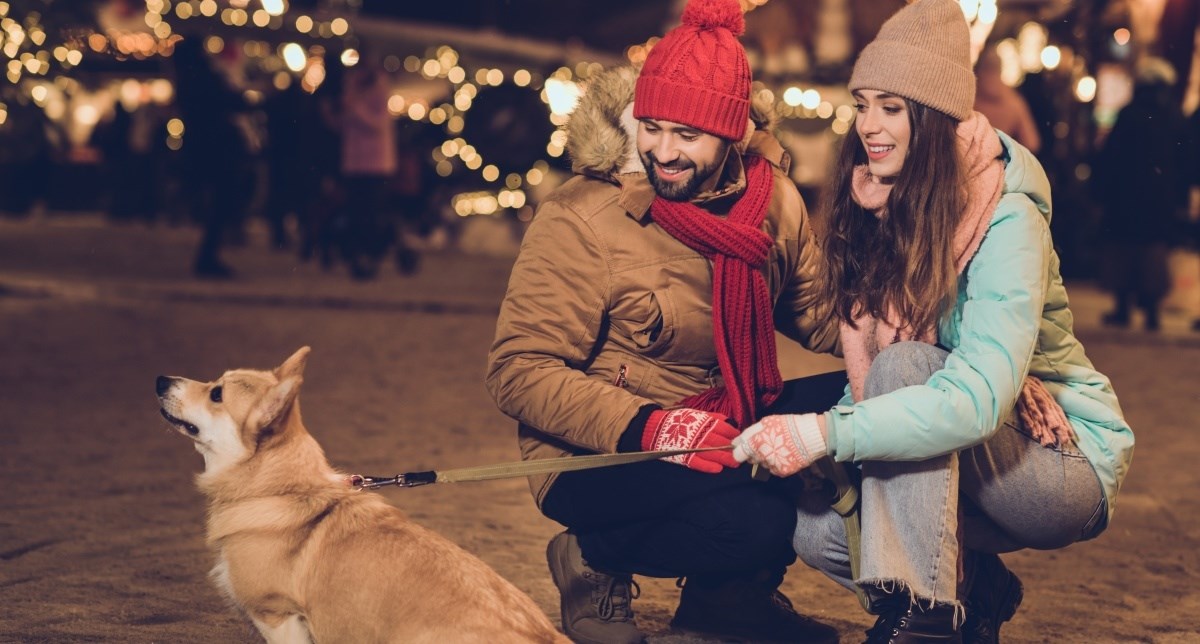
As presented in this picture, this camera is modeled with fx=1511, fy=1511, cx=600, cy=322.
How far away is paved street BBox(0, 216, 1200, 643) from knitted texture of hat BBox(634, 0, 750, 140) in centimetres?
147

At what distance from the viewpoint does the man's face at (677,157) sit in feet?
13.1

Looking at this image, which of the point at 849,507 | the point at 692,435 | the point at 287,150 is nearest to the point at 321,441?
the point at 692,435

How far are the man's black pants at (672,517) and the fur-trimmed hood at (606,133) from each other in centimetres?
82

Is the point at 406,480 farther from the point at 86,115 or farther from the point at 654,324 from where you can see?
the point at 86,115

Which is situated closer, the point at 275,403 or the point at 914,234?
the point at 914,234

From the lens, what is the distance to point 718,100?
397 centimetres

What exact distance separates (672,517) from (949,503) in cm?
75

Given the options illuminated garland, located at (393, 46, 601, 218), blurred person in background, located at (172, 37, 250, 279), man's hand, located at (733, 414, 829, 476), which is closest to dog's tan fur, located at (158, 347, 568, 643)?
man's hand, located at (733, 414, 829, 476)

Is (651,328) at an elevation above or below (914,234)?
below

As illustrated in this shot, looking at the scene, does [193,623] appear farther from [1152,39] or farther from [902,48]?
[1152,39]

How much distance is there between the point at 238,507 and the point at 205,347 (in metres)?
6.16

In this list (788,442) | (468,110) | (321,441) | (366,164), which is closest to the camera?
(788,442)

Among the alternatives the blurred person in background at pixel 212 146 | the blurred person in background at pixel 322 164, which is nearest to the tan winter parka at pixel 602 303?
the blurred person in background at pixel 212 146

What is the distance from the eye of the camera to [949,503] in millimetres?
3590
